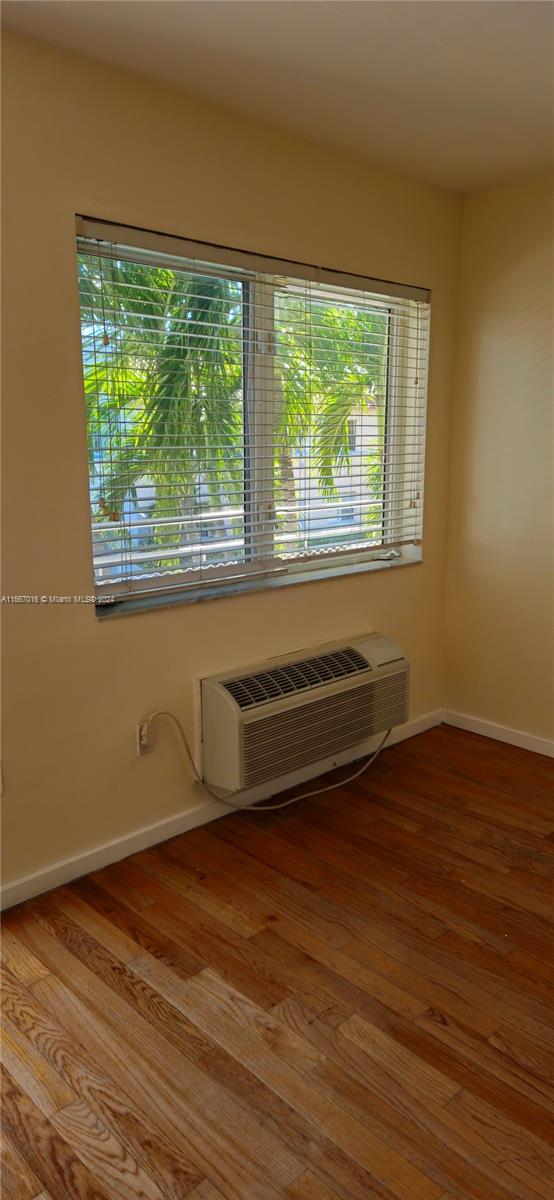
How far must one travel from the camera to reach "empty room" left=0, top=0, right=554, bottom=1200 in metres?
1.77

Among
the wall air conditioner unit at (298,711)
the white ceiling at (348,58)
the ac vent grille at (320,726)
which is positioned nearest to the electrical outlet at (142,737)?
the wall air conditioner unit at (298,711)

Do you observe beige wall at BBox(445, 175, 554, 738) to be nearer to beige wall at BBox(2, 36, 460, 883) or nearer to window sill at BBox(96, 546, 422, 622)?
window sill at BBox(96, 546, 422, 622)

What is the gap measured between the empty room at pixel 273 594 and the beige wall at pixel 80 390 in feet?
0.04

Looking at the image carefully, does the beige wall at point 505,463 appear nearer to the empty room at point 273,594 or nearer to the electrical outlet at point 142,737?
the empty room at point 273,594

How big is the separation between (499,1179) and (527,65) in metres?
2.77

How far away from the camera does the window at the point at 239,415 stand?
2498 millimetres

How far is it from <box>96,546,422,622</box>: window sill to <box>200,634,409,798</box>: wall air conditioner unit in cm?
29

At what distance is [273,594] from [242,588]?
163 millimetres

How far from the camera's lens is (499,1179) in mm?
1534

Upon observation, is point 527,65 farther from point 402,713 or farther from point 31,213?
point 402,713

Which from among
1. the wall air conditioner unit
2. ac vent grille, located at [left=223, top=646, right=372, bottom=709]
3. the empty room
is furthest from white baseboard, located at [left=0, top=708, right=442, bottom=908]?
ac vent grille, located at [left=223, top=646, right=372, bottom=709]

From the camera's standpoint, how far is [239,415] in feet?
9.47

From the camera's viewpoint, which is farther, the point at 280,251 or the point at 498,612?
the point at 498,612

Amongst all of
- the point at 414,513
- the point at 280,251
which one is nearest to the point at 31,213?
the point at 280,251
